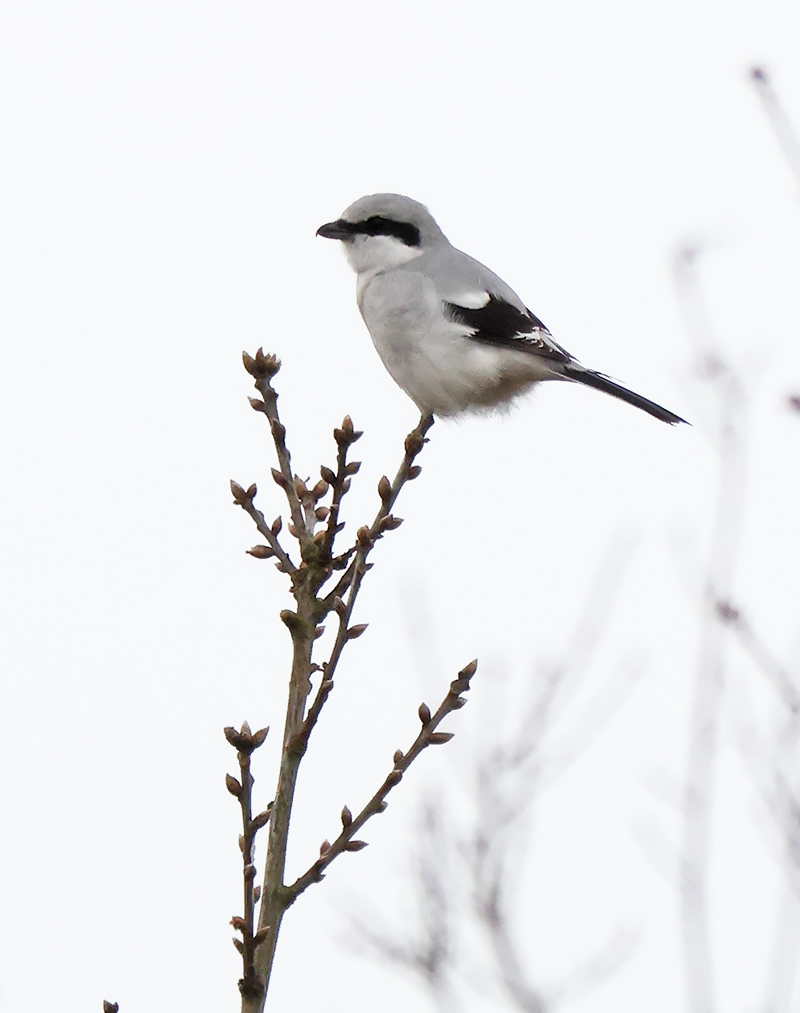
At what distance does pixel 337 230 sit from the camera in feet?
14.6

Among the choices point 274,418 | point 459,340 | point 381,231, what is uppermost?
point 381,231

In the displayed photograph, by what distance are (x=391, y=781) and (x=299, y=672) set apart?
0.20 m

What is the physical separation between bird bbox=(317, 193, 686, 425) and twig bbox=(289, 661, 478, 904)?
6.81 ft

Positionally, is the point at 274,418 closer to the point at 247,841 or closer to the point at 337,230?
the point at 247,841

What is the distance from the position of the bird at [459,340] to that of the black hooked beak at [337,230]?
0.78 feet

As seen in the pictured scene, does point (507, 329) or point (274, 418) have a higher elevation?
point (507, 329)

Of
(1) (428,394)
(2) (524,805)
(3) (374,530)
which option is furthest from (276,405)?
(1) (428,394)

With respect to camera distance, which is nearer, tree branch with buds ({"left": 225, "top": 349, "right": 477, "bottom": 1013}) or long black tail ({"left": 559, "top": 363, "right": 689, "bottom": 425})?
tree branch with buds ({"left": 225, "top": 349, "right": 477, "bottom": 1013})

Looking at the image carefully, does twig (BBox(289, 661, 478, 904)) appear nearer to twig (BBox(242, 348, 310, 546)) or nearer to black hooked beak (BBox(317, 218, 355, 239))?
twig (BBox(242, 348, 310, 546))

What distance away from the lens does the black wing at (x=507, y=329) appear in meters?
3.91

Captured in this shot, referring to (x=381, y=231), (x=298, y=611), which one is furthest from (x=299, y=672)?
(x=381, y=231)

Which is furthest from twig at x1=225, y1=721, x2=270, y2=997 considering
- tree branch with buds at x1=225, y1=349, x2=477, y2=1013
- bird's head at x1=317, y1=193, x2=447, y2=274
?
bird's head at x1=317, y1=193, x2=447, y2=274

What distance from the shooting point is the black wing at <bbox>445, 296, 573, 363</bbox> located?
12.8 feet

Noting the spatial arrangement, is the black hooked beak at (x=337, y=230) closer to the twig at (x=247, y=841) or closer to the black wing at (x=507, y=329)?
the black wing at (x=507, y=329)
